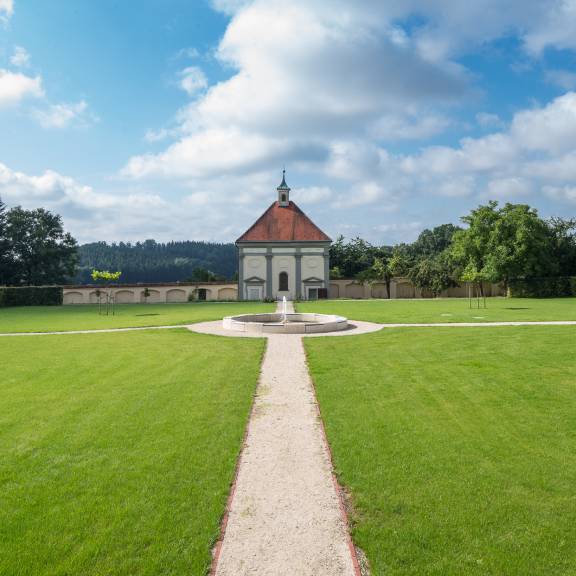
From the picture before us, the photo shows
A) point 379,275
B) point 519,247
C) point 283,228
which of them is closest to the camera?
point 519,247

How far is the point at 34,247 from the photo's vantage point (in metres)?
59.9

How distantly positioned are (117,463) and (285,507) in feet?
7.95

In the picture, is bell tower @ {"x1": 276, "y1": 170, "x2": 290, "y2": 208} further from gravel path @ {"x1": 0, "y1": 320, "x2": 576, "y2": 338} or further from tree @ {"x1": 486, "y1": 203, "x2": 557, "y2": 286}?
gravel path @ {"x1": 0, "y1": 320, "x2": 576, "y2": 338}

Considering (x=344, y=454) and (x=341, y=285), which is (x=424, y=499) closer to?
(x=344, y=454)

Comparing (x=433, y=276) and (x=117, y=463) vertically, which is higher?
(x=433, y=276)

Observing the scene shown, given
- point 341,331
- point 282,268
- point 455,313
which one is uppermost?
point 282,268

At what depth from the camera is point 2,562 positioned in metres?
3.96

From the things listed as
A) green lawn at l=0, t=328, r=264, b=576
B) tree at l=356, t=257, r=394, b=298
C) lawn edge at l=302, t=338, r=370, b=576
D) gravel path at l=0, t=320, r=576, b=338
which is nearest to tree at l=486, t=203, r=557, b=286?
tree at l=356, t=257, r=394, b=298

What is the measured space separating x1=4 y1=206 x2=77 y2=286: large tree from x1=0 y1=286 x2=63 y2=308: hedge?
10.2m

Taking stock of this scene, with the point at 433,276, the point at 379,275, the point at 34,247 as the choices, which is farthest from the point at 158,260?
the point at 433,276

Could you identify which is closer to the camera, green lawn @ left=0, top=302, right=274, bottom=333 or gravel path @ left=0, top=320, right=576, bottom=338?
gravel path @ left=0, top=320, right=576, bottom=338

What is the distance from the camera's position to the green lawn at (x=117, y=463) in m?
Answer: 4.09

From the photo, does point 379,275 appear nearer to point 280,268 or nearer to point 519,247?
point 280,268

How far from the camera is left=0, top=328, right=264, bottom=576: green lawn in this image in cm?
409
